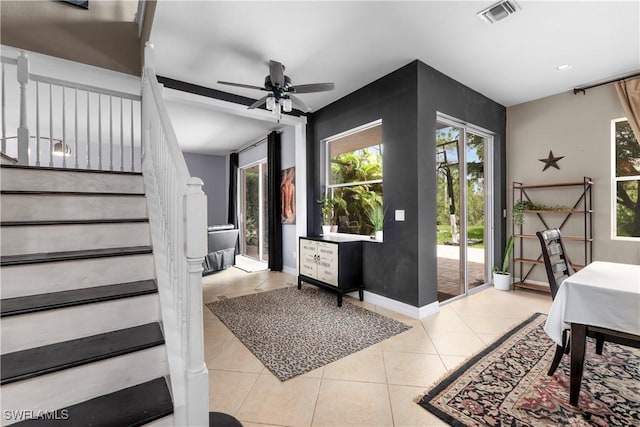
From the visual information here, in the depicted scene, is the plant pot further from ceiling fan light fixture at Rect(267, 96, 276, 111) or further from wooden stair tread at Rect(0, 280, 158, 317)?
wooden stair tread at Rect(0, 280, 158, 317)

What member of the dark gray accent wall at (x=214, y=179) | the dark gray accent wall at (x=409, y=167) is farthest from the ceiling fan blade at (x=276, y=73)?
the dark gray accent wall at (x=214, y=179)

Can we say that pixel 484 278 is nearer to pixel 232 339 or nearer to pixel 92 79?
pixel 232 339

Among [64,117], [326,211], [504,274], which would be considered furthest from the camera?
[326,211]

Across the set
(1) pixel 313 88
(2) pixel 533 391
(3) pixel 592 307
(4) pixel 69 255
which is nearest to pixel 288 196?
(1) pixel 313 88

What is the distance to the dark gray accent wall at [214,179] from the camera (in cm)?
793

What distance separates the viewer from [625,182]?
335cm

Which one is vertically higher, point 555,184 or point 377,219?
point 555,184

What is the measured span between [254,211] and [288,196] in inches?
81.7

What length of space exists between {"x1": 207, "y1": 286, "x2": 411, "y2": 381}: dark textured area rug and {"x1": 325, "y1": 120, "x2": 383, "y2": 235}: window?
1.11 m

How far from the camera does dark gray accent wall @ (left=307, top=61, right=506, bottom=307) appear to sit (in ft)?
9.85

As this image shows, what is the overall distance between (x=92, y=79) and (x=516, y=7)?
187 inches

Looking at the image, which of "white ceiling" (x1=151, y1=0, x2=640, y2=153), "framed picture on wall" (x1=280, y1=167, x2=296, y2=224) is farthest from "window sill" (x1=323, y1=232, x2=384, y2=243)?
"white ceiling" (x1=151, y1=0, x2=640, y2=153)

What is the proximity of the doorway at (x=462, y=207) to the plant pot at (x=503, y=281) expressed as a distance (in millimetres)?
178

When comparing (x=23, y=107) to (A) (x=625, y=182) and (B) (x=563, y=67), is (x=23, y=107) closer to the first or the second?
(B) (x=563, y=67)
